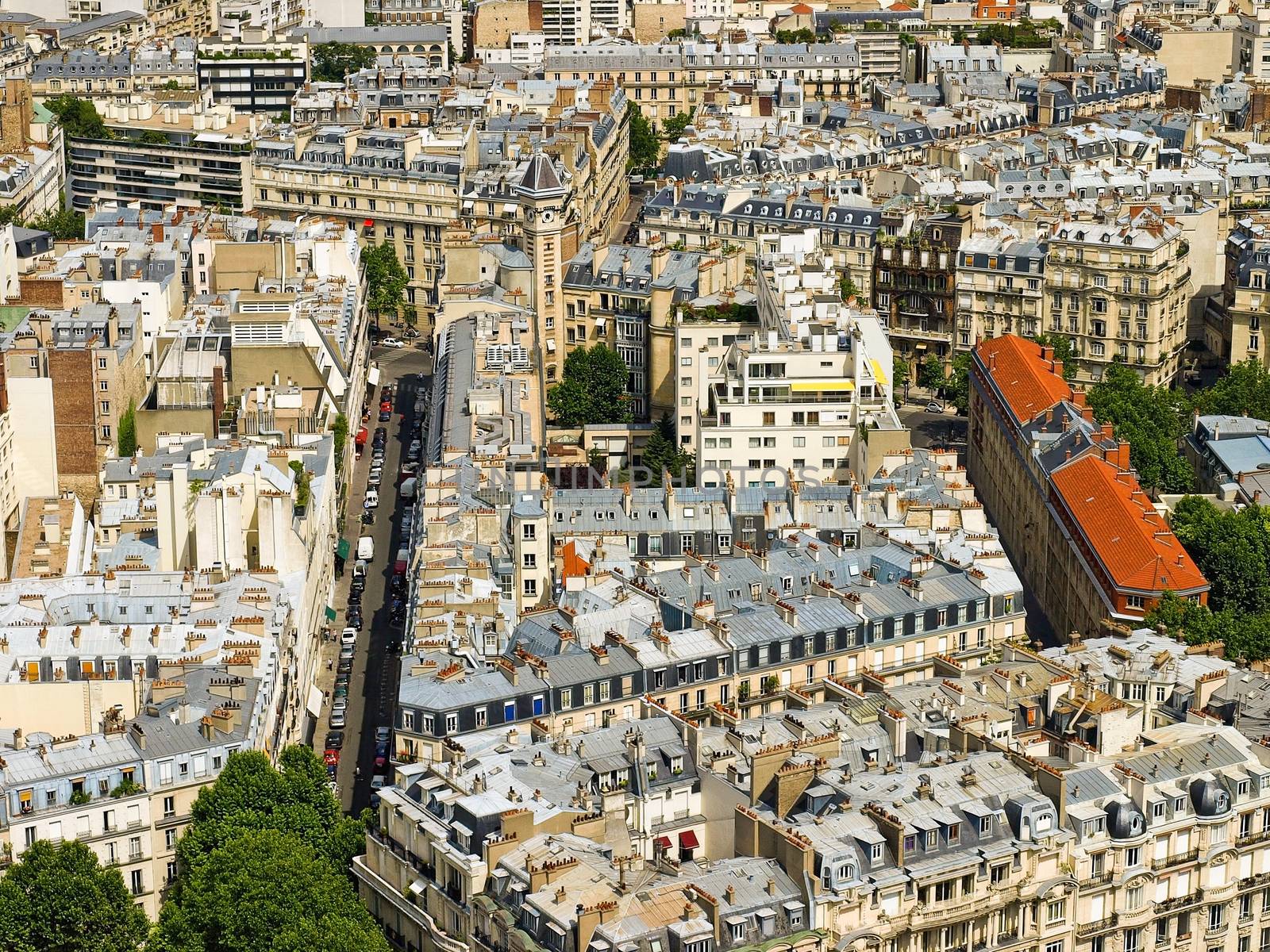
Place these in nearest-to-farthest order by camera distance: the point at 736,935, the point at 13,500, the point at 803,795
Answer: the point at 736,935 → the point at 803,795 → the point at 13,500

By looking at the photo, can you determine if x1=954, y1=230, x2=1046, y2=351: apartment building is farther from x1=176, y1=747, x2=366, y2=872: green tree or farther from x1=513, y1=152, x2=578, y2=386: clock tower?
x1=176, y1=747, x2=366, y2=872: green tree

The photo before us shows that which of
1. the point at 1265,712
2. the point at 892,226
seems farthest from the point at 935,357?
the point at 1265,712

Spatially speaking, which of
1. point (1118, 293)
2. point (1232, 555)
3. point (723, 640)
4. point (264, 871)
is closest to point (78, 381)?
point (723, 640)

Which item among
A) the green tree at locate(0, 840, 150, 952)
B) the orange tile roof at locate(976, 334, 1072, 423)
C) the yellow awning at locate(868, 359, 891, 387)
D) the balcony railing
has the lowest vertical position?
the green tree at locate(0, 840, 150, 952)

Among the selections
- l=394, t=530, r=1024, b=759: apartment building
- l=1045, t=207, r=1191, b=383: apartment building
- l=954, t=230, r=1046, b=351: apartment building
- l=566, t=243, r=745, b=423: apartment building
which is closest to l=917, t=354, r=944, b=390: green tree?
l=954, t=230, r=1046, b=351: apartment building

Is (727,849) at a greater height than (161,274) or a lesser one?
lesser

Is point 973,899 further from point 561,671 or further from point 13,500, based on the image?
point 13,500
